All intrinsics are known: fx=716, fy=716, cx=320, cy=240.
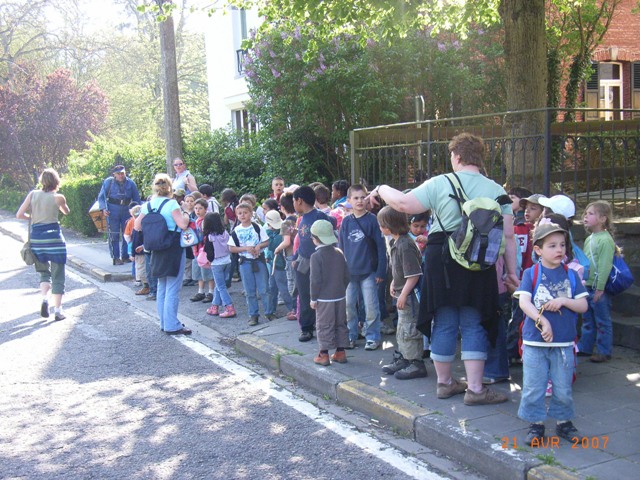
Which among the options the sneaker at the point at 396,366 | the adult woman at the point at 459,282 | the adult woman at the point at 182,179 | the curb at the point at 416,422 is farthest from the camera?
the adult woman at the point at 182,179

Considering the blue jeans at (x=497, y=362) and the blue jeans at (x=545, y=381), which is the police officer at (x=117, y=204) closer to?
the blue jeans at (x=497, y=362)

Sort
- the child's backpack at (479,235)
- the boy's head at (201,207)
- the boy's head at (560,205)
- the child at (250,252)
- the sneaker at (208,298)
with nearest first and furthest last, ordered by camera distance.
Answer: the child's backpack at (479,235) → the boy's head at (560,205) → the child at (250,252) → the boy's head at (201,207) → the sneaker at (208,298)

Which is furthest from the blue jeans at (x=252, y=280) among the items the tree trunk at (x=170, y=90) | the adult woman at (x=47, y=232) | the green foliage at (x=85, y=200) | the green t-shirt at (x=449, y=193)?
the green foliage at (x=85, y=200)

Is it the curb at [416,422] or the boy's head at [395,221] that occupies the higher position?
the boy's head at [395,221]

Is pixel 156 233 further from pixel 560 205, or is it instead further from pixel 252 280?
pixel 560 205

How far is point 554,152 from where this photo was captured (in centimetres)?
1042

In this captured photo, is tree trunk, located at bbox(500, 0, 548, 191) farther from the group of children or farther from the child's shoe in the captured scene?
the child's shoe

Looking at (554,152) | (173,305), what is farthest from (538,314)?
(554,152)

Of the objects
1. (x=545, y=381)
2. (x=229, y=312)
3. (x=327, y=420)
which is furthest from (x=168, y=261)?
(x=545, y=381)

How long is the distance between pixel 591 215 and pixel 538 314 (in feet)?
6.73

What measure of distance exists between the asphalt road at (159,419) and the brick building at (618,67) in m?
14.9

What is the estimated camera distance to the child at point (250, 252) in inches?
342

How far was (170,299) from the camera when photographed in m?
8.52

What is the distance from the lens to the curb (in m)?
4.30
